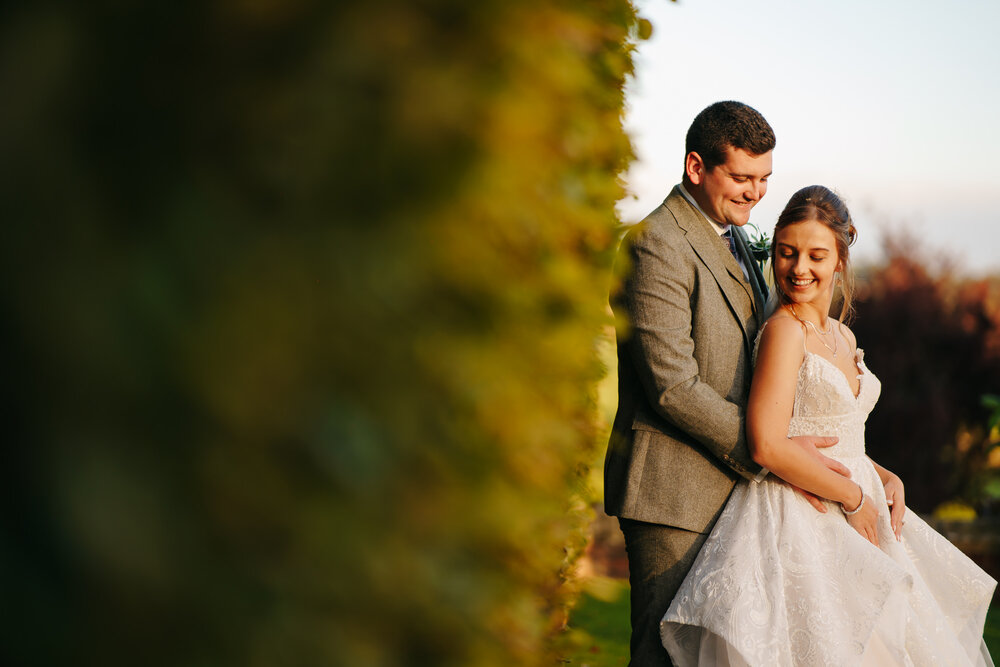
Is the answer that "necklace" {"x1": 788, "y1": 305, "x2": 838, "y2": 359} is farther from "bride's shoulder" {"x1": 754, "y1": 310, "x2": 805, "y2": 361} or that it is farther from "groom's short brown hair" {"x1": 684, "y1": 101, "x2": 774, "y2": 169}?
"groom's short brown hair" {"x1": 684, "y1": 101, "x2": 774, "y2": 169}

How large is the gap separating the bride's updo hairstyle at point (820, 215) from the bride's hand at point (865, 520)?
860mm

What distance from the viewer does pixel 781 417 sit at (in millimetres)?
2984

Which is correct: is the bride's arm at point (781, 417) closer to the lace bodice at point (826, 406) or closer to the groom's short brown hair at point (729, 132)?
the lace bodice at point (826, 406)

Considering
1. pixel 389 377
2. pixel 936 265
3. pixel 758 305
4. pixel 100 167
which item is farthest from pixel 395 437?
pixel 936 265

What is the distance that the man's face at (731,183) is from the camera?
3.26 meters

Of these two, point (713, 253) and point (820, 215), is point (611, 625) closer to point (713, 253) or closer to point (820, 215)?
point (713, 253)

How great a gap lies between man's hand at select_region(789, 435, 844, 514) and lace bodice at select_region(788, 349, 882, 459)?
6cm

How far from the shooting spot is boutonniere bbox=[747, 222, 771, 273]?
3814mm

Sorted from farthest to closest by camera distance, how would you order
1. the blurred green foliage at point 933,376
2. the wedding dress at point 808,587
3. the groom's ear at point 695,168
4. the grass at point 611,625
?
the blurred green foliage at point 933,376
the grass at point 611,625
the groom's ear at point 695,168
the wedding dress at point 808,587

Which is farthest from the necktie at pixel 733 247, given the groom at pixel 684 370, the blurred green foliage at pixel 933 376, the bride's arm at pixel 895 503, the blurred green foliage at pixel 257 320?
the blurred green foliage at pixel 933 376

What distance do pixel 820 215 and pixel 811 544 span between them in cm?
126

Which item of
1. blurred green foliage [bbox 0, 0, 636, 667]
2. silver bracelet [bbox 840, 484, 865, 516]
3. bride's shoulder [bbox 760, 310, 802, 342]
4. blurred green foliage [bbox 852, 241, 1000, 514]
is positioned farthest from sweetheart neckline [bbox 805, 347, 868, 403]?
blurred green foliage [bbox 852, 241, 1000, 514]

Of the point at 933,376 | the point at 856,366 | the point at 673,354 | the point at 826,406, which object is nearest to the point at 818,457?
the point at 826,406

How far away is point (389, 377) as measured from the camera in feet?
2.94
